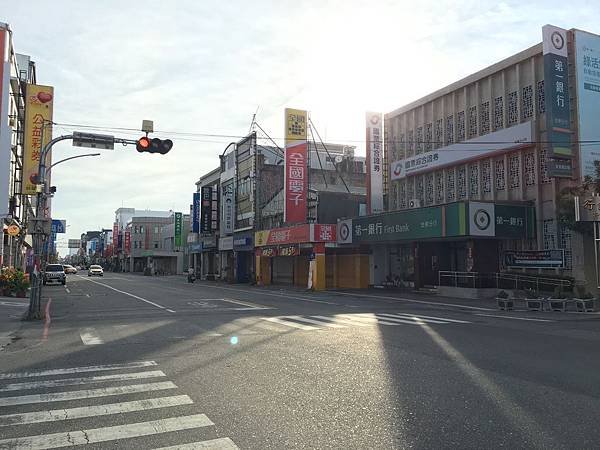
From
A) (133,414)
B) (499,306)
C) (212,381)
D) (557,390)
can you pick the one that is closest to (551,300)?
(499,306)

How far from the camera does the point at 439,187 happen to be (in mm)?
33219

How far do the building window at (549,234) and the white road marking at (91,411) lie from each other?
2335 cm

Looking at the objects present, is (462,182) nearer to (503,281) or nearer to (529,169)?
(529,169)

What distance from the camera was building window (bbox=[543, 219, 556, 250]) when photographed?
25.6 m

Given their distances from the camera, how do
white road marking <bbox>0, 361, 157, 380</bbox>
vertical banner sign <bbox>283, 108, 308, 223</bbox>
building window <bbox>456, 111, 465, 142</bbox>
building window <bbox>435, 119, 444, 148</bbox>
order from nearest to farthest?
white road marking <bbox>0, 361, 157, 380</bbox> → building window <bbox>456, 111, 465, 142</bbox> → building window <bbox>435, 119, 444, 148</bbox> → vertical banner sign <bbox>283, 108, 308, 223</bbox>

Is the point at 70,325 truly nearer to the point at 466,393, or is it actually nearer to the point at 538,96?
the point at 466,393

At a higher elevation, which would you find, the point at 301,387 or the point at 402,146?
the point at 402,146

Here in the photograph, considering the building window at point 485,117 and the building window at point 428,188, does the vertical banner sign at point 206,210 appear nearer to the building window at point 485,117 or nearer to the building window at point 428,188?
the building window at point 428,188

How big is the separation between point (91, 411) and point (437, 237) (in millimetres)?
Result: 23721

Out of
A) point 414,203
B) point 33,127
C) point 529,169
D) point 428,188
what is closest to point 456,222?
point 529,169

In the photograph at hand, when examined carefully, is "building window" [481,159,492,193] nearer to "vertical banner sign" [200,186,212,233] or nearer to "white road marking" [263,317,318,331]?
"white road marking" [263,317,318,331]

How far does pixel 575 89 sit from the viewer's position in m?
25.2

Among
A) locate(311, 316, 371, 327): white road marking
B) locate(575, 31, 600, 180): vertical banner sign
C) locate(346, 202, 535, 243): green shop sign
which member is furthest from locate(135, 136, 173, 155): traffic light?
locate(575, 31, 600, 180): vertical banner sign

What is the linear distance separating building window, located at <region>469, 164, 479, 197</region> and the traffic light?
2016cm
